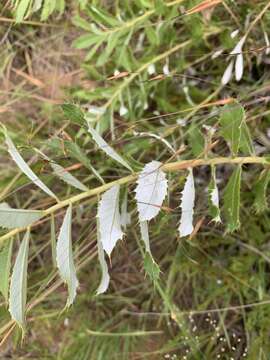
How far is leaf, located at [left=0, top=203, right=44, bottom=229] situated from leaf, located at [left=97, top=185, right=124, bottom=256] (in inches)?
4.1

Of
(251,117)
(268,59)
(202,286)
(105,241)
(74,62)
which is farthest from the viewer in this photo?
(74,62)

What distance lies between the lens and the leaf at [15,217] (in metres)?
0.85

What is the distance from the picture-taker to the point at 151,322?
163 cm

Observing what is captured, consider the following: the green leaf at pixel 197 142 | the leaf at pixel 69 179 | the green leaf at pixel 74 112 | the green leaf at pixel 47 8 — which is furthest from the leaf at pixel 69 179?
the green leaf at pixel 47 8

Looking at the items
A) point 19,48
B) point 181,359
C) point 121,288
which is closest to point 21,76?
point 19,48

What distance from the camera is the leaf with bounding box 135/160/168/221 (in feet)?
2.85

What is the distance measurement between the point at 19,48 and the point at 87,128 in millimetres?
1033

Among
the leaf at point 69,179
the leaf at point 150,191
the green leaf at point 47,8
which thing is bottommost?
the leaf at point 150,191

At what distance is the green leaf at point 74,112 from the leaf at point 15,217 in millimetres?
165

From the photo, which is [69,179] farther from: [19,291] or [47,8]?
[47,8]

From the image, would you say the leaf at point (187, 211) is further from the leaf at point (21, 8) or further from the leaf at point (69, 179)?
the leaf at point (21, 8)

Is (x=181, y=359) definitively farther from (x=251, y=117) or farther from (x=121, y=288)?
(x=251, y=117)

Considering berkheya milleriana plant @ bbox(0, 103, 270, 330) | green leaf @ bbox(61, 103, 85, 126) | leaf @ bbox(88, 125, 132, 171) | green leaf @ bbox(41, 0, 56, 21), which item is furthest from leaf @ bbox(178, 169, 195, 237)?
green leaf @ bbox(41, 0, 56, 21)

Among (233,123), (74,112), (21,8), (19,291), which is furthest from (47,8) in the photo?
(19,291)
